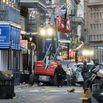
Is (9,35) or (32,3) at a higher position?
(32,3)

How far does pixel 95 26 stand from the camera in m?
168

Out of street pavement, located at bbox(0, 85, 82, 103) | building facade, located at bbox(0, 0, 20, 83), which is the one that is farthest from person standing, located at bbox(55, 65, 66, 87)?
street pavement, located at bbox(0, 85, 82, 103)

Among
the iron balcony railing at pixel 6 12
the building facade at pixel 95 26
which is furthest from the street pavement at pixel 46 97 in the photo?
the building facade at pixel 95 26

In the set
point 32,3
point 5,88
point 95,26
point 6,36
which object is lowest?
point 5,88

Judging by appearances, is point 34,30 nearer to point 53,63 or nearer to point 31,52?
point 31,52

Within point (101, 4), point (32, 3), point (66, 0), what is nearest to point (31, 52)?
point (32, 3)

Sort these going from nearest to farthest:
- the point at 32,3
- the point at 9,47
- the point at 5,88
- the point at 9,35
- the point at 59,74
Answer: the point at 5,88 → the point at 59,74 → the point at 9,47 → the point at 9,35 → the point at 32,3

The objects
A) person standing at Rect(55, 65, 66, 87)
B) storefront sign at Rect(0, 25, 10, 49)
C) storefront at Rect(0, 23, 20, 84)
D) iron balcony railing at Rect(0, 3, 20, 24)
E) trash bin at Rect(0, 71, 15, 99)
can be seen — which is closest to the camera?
trash bin at Rect(0, 71, 15, 99)

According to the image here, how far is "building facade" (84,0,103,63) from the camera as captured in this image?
531 feet

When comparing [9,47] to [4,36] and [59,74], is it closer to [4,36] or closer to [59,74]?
[4,36]

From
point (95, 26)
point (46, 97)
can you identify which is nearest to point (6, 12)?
point (46, 97)

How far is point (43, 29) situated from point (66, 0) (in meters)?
23.2

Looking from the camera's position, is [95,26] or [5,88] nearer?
[5,88]

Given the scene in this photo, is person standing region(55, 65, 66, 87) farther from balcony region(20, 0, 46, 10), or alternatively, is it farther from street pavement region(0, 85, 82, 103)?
balcony region(20, 0, 46, 10)
